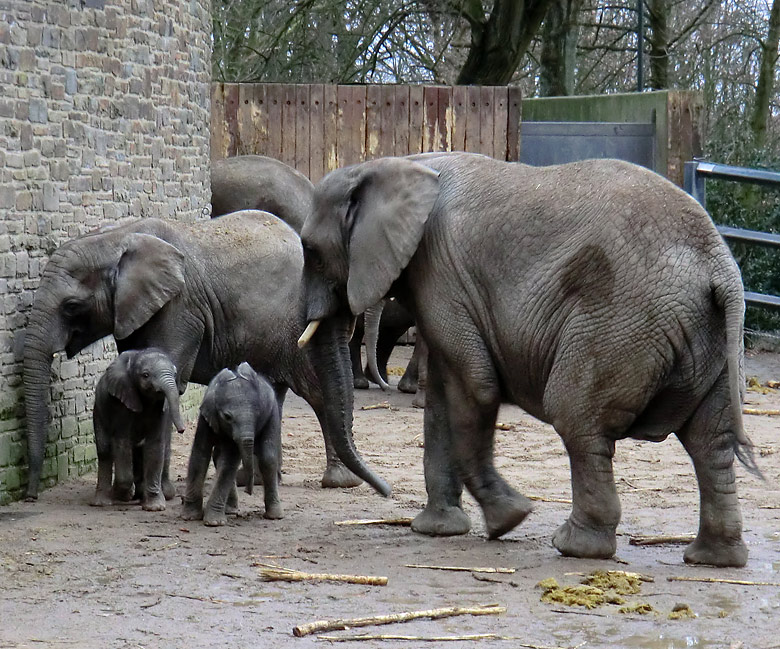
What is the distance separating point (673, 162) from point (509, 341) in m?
8.37

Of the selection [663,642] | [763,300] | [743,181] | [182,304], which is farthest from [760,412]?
[663,642]

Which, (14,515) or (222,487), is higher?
(222,487)

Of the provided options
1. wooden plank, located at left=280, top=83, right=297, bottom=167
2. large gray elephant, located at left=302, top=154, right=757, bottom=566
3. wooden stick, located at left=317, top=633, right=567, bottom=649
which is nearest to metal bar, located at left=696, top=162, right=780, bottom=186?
wooden plank, located at left=280, top=83, right=297, bottom=167

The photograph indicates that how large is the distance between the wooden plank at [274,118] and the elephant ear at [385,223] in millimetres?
7848

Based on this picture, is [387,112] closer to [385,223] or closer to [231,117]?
[231,117]

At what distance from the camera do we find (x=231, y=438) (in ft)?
25.1

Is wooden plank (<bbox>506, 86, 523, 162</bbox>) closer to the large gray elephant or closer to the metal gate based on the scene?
the metal gate

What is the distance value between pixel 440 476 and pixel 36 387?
262cm

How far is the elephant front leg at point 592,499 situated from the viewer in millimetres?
6613

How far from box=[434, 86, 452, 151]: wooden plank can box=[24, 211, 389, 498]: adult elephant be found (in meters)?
5.62

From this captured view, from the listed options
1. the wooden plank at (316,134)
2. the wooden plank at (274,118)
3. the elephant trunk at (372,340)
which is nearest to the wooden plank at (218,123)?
the wooden plank at (274,118)

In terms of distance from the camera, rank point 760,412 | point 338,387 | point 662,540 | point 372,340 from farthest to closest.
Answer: point 760,412
point 372,340
point 338,387
point 662,540

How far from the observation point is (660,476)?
947cm

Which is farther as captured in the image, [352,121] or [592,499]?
[352,121]
